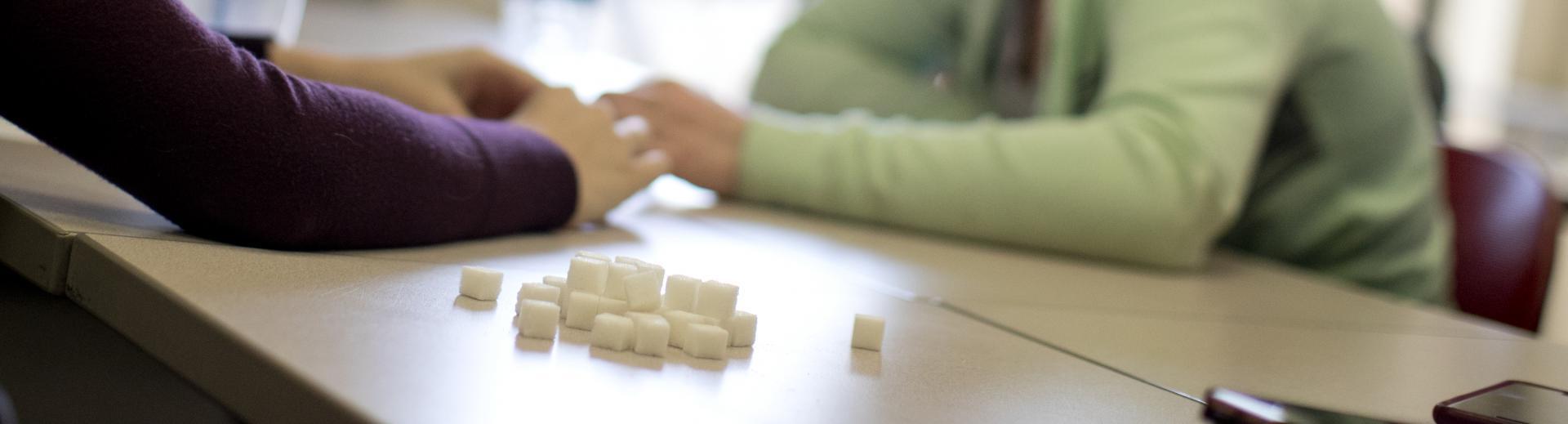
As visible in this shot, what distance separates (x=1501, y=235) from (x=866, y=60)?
→ 70cm

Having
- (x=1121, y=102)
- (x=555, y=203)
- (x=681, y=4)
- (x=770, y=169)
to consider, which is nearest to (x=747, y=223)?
(x=770, y=169)

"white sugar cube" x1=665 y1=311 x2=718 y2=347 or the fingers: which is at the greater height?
the fingers

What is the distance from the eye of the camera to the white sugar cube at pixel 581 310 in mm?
483

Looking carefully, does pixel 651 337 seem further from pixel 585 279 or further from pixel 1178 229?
pixel 1178 229

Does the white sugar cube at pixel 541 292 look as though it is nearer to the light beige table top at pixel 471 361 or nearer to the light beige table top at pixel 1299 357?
the light beige table top at pixel 471 361

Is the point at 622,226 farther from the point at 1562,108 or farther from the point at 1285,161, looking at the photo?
the point at 1562,108

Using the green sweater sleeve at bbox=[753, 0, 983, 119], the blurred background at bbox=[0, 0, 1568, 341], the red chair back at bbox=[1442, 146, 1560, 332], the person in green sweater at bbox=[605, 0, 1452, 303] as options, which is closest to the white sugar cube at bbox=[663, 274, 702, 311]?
the person in green sweater at bbox=[605, 0, 1452, 303]

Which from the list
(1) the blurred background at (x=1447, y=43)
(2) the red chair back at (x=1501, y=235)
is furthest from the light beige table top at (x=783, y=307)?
(1) the blurred background at (x=1447, y=43)

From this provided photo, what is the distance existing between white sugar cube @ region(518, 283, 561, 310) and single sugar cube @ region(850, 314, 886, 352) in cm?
13

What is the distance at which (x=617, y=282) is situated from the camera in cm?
52

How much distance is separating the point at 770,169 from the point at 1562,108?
14.0 feet

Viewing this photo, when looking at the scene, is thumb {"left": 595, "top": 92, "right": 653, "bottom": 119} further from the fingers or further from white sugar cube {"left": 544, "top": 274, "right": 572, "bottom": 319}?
white sugar cube {"left": 544, "top": 274, "right": 572, "bottom": 319}

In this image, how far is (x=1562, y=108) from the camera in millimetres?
4316

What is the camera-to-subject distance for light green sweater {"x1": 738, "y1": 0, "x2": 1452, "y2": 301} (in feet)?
3.30
